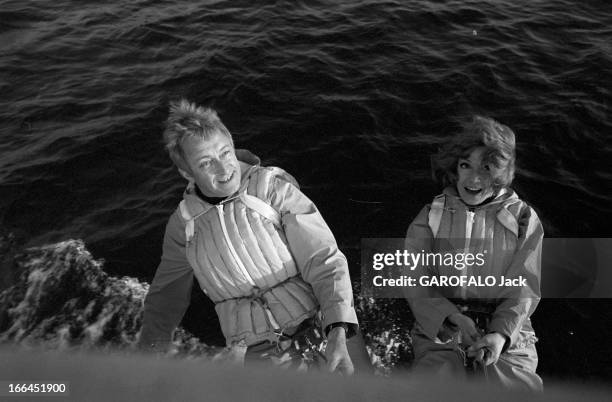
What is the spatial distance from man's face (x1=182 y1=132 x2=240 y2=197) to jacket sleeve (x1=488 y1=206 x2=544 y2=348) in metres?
2.08

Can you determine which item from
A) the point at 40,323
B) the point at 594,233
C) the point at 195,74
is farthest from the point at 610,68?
the point at 40,323

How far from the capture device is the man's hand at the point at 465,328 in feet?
12.2

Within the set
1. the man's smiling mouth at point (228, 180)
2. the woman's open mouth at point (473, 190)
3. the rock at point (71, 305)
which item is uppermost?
the man's smiling mouth at point (228, 180)

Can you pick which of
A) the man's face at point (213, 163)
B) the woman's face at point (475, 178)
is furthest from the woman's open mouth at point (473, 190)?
the man's face at point (213, 163)

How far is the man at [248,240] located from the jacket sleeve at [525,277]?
1277mm

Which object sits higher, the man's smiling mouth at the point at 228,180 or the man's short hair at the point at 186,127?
the man's short hair at the point at 186,127

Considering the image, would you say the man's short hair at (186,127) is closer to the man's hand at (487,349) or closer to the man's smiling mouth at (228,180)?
the man's smiling mouth at (228,180)

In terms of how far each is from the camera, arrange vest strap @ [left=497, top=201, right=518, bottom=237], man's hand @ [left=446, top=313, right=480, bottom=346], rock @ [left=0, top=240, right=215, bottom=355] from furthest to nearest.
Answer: rock @ [left=0, top=240, right=215, bottom=355] → vest strap @ [left=497, top=201, right=518, bottom=237] → man's hand @ [left=446, top=313, right=480, bottom=346]

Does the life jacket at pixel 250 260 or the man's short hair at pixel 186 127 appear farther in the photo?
the life jacket at pixel 250 260

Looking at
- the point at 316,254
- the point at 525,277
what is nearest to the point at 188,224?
the point at 316,254

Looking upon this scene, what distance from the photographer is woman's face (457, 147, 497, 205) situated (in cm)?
388

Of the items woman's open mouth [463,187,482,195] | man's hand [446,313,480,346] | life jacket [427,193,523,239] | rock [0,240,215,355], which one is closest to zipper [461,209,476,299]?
life jacket [427,193,523,239]

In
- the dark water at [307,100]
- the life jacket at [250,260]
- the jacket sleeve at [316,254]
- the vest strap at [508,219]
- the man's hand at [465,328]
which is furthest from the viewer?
the dark water at [307,100]

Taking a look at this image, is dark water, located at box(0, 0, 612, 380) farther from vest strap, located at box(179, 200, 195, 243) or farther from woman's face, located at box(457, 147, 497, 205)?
vest strap, located at box(179, 200, 195, 243)
